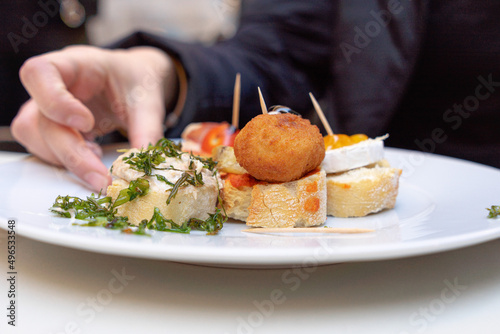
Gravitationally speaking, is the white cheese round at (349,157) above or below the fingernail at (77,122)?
below

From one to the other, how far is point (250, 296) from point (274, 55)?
2783mm

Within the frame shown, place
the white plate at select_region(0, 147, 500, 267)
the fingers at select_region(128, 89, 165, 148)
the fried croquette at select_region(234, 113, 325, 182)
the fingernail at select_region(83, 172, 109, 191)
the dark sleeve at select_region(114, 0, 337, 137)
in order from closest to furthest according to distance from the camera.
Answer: the white plate at select_region(0, 147, 500, 267)
the fried croquette at select_region(234, 113, 325, 182)
the fingernail at select_region(83, 172, 109, 191)
the fingers at select_region(128, 89, 165, 148)
the dark sleeve at select_region(114, 0, 337, 137)

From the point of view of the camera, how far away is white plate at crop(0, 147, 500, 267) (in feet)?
2.92

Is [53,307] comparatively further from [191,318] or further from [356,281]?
[356,281]

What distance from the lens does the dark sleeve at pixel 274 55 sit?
313cm

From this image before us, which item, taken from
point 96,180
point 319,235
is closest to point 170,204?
point 319,235

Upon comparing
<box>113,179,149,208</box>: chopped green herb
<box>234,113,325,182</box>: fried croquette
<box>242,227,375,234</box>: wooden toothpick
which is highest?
<box>234,113,325,182</box>: fried croquette

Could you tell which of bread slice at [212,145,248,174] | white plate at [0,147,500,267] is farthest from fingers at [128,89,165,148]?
bread slice at [212,145,248,174]

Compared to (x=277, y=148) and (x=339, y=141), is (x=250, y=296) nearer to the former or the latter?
(x=277, y=148)

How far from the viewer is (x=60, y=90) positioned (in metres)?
1.67

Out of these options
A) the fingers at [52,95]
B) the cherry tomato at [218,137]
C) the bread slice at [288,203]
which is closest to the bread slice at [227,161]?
the bread slice at [288,203]

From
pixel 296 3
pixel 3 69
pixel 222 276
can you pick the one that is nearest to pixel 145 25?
pixel 3 69

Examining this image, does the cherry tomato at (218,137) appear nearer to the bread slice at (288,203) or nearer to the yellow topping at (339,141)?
the yellow topping at (339,141)

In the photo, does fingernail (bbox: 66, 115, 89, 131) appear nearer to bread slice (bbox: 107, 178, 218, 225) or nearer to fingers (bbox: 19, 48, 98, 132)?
fingers (bbox: 19, 48, 98, 132)
